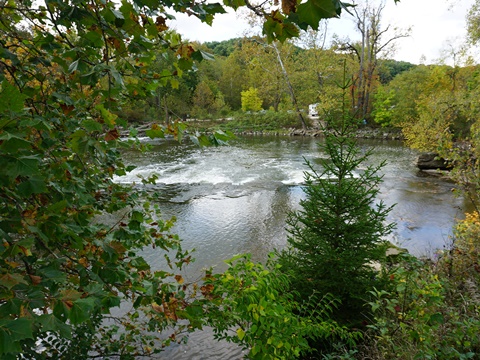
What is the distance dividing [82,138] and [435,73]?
105ft

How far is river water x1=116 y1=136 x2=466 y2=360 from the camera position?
6.52 meters

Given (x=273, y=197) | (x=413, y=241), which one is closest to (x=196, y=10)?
(x=413, y=241)

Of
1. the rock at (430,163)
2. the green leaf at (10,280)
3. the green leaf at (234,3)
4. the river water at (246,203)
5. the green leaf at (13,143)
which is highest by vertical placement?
the green leaf at (234,3)

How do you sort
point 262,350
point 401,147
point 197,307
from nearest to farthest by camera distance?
point 197,307 < point 262,350 < point 401,147

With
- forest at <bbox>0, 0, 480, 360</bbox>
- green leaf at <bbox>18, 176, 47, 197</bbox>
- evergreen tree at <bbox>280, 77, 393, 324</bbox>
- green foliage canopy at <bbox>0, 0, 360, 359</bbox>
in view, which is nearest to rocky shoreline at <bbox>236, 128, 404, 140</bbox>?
forest at <bbox>0, 0, 480, 360</bbox>

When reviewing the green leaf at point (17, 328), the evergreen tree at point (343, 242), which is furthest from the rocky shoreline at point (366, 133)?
the green leaf at point (17, 328)

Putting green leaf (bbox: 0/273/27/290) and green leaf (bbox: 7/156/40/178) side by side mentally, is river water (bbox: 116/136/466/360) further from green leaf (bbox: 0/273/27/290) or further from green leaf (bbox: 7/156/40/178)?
green leaf (bbox: 7/156/40/178)

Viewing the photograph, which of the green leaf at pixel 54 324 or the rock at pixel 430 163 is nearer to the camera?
the green leaf at pixel 54 324

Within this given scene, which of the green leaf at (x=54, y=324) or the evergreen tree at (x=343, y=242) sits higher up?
the green leaf at (x=54, y=324)

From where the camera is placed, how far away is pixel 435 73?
26.4m

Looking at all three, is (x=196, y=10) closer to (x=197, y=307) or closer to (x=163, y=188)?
(x=197, y=307)

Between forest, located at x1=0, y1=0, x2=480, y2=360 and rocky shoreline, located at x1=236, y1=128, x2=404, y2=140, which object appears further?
rocky shoreline, located at x1=236, y1=128, x2=404, y2=140

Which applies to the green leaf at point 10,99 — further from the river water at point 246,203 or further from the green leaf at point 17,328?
the river water at point 246,203

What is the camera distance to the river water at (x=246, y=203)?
6.52 meters
